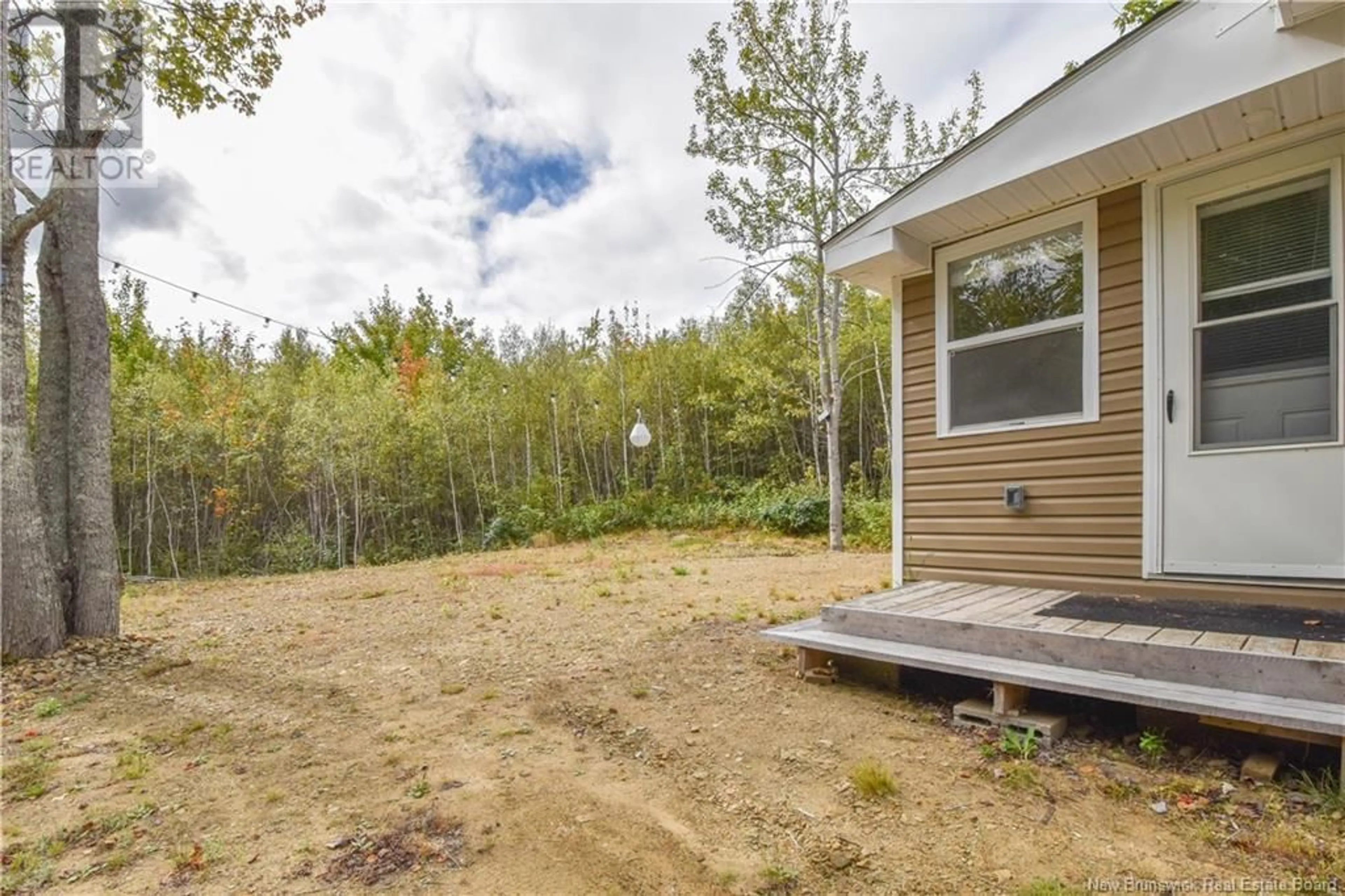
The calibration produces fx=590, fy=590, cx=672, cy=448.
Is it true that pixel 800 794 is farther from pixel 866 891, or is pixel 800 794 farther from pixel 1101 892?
pixel 1101 892

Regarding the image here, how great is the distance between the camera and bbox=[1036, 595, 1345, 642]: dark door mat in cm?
206

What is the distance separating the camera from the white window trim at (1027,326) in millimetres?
2963

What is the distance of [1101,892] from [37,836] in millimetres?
3042

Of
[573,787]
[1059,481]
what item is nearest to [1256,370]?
[1059,481]

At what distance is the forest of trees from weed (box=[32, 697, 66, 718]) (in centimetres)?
926

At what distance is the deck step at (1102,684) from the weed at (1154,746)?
13 cm

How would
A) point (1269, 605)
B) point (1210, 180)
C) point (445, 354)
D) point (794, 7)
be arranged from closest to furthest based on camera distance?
point (1269, 605)
point (1210, 180)
point (794, 7)
point (445, 354)

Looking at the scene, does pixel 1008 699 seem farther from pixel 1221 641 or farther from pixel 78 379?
pixel 78 379

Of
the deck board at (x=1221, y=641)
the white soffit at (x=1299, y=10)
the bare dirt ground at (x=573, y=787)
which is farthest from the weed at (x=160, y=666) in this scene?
the white soffit at (x=1299, y=10)

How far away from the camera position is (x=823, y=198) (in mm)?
8898

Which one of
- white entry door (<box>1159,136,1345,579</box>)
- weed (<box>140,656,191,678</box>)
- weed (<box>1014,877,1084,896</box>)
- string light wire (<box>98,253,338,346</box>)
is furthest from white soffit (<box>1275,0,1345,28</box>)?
string light wire (<box>98,253,338,346</box>)

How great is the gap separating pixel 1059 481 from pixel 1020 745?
153cm

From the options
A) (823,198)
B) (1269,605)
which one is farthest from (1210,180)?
(823,198)

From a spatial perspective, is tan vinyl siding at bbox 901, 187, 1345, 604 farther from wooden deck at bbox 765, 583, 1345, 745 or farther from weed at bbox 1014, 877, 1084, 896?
weed at bbox 1014, 877, 1084, 896
